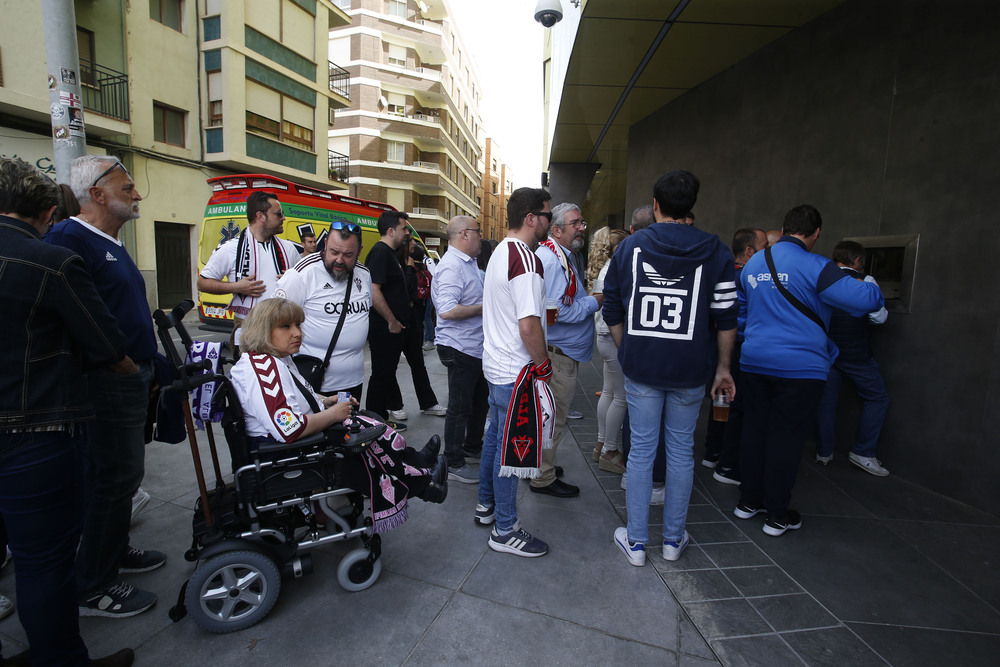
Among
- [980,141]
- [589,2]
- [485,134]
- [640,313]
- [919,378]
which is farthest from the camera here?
[485,134]

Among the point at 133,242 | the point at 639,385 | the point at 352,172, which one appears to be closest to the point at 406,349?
the point at 639,385

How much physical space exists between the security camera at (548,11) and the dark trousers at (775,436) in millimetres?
6378

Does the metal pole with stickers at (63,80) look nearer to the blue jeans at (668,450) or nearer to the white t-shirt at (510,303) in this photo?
the white t-shirt at (510,303)

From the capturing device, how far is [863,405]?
4309mm

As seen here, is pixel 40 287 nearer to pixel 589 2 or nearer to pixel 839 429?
pixel 589 2

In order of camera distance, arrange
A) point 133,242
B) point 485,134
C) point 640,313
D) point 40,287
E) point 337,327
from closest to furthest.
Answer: point 40,287 → point 640,313 → point 337,327 → point 133,242 → point 485,134

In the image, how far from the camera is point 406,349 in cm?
525

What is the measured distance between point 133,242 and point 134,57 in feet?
16.0

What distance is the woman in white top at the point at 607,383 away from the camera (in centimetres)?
404

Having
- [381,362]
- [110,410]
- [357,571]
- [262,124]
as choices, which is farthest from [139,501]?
[262,124]

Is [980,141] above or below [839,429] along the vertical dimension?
above

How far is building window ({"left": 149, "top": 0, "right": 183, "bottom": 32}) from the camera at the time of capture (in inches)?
571

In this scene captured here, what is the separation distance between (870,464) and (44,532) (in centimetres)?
516

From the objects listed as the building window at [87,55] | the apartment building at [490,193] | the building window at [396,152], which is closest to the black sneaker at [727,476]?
the building window at [87,55]
